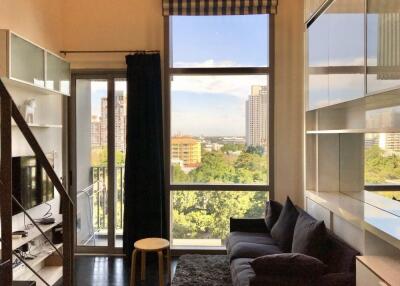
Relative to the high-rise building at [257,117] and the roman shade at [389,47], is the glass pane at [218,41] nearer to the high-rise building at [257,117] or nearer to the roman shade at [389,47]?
the high-rise building at [257,117]

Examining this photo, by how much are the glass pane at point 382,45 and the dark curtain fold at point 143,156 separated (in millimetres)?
2682

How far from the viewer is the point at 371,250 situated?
2.44 m

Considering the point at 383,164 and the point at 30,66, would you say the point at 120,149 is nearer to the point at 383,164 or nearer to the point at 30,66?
the point at 30,66

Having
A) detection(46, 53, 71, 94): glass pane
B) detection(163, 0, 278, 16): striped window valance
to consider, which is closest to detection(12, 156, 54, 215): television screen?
detection(46, 53, 71, 94): glass pane

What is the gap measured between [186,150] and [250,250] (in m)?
1.73

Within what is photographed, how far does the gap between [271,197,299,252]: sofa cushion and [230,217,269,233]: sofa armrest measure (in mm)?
367

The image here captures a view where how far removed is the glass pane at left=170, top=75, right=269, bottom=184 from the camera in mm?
4656

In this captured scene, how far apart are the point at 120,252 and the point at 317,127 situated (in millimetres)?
2881

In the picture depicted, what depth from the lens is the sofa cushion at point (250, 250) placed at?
3.30m

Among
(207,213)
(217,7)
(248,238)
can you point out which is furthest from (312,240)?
(217,7)

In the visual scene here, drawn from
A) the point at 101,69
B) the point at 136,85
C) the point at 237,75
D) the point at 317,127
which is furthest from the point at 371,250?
the point at 101,69

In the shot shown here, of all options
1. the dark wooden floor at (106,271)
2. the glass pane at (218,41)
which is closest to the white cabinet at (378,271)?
the dark wooden floor at (106,271)

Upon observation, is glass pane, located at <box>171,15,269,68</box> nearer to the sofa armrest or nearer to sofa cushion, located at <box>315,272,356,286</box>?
the sofa armrest

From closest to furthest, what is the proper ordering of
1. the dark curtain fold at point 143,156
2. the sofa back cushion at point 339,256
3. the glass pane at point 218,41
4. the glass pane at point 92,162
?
the sofa back cushion at point 339,256
the dark curtain fold at point 143,156
the glass pane at point 218,41
the glass pane at point 92,162
